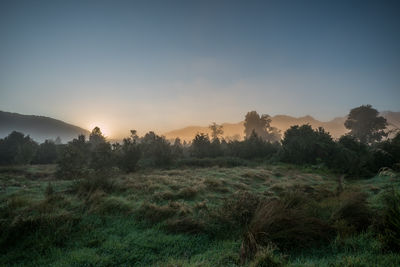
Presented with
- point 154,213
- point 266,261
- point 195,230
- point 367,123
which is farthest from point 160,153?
point 367,123

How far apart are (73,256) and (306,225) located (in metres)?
5.29

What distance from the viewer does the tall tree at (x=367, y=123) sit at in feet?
175

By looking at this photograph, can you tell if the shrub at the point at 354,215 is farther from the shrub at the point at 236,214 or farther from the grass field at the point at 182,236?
the shrub at the point at 236,214

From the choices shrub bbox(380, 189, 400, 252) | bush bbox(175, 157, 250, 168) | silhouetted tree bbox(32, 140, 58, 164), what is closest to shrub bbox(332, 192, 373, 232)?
shrub bbox(380, 189, 400, 252)

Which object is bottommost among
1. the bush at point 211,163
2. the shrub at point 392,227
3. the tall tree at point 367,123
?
the bush at point 211,163

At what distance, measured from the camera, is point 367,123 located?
5612cm

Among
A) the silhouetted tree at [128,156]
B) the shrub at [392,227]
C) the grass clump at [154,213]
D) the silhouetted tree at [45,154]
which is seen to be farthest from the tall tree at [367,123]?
the silhouetted tree at [45,154]

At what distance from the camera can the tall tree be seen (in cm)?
5331

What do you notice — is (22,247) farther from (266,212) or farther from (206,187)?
(206,187)

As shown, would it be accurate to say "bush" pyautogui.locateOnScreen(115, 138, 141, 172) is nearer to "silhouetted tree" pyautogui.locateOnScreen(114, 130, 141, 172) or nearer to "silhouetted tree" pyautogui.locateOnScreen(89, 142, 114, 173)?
"silhouetted tree" pyautogui.locateOnScreen(114, 130, 141, 172)

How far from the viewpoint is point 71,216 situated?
528 cm

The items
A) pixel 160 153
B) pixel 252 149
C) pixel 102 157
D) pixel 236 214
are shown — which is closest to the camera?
pixel 236 214

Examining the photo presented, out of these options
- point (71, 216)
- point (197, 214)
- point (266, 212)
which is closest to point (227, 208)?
point (197, 214)

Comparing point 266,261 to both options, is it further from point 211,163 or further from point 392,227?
point 211,163
